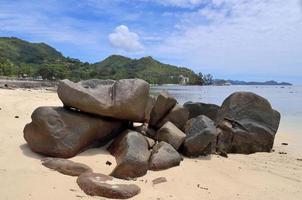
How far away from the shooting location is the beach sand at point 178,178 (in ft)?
22.4

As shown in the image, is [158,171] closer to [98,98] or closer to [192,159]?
[192,159]

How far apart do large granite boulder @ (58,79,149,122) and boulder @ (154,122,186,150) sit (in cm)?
76

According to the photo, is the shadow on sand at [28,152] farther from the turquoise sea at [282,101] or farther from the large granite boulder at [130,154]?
the turquoise sea at [282,101]

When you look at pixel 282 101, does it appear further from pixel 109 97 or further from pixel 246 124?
pixel 109 97

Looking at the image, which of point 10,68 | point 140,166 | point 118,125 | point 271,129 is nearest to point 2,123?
point 118,125

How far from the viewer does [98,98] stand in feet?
29.0

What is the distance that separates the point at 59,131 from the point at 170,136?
2.65 m

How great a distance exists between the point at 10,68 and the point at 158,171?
9558cm

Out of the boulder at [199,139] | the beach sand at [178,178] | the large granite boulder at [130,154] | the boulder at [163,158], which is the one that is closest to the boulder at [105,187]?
the beach sand at [178,178]

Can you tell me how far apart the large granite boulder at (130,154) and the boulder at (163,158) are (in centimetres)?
16

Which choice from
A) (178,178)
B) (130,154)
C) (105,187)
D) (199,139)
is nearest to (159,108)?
(199,139)

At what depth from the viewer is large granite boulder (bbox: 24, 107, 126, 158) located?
835 cm

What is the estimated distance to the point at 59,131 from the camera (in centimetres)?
841

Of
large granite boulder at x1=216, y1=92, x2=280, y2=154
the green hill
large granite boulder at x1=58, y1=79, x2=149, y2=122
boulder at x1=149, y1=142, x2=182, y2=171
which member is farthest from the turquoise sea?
the green hill
